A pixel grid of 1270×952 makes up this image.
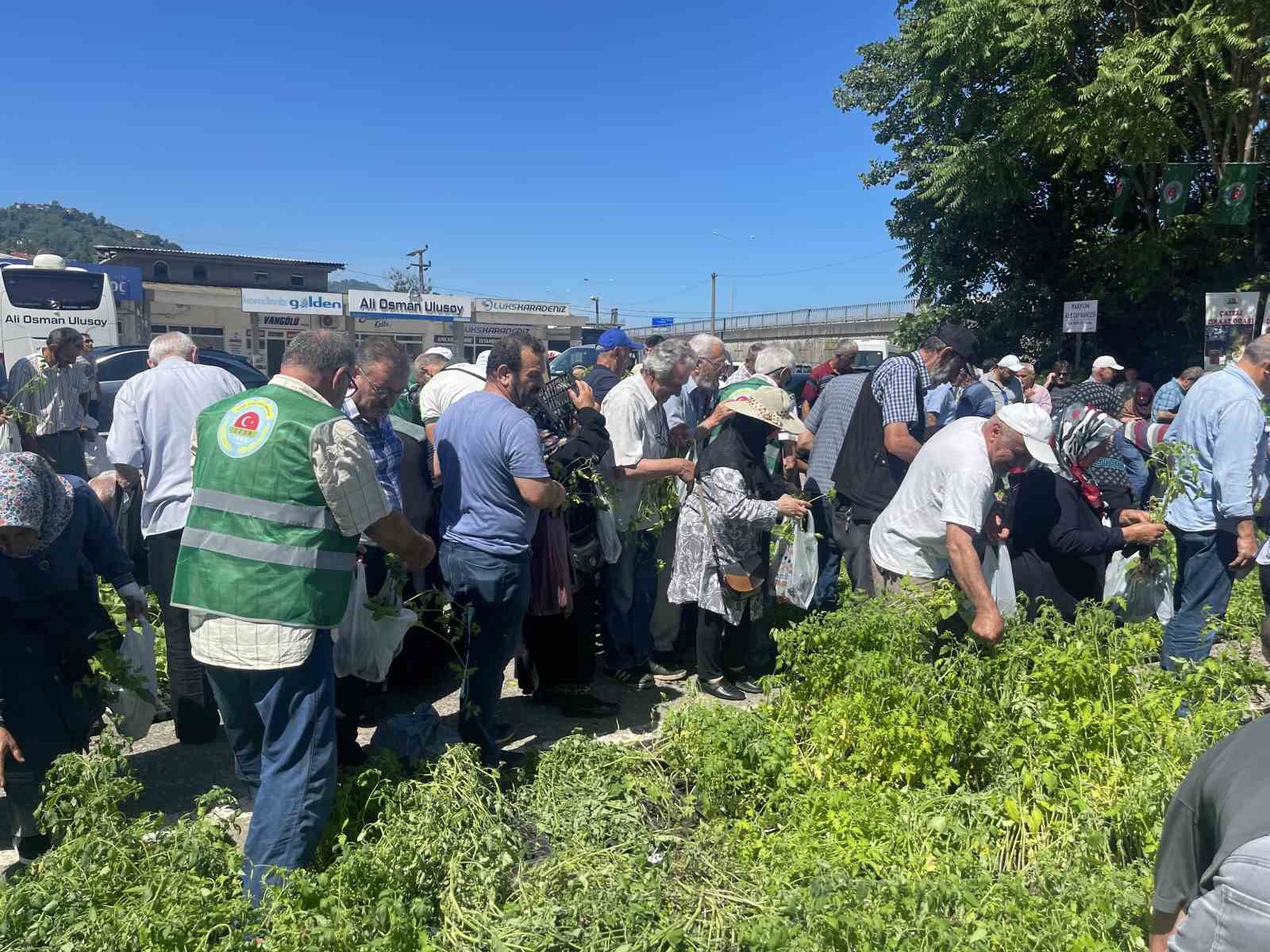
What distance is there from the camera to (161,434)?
436 cm

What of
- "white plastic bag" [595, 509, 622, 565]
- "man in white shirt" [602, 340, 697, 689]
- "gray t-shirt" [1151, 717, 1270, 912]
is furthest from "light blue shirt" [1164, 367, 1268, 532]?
"gray t-shirt" [1151, 717, 1270, 912]

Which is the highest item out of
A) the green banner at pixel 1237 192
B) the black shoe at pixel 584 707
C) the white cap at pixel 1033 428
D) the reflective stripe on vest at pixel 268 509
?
the green banner at pixel 1237 192

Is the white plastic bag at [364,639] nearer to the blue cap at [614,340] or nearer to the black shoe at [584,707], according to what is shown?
the black shoe at [584,707]

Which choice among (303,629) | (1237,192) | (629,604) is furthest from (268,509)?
(1237,192)

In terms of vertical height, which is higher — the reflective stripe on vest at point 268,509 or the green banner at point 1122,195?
the green banner at point 1122,195

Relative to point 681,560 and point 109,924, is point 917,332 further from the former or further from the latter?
point 109,924

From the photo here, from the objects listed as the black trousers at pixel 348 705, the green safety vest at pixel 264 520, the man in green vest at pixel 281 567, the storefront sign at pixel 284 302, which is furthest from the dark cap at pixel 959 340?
the storefront sign at pixel 284 302

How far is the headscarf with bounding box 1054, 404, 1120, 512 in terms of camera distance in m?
4.56

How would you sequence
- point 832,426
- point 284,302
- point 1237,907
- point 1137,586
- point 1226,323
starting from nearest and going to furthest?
point 1237,907
point 1137,586
point 832,426
point 1226,323
point 284,302

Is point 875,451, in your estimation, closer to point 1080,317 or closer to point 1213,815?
point 1213,815

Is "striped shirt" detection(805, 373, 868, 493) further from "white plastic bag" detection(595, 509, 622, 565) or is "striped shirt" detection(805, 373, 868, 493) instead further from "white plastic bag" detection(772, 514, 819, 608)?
"white plastic bag" detection(595, 509, 622, 565)

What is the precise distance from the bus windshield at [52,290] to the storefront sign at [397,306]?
23.7m

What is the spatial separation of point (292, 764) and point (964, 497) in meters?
2.76

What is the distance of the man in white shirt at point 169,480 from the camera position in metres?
4.28
